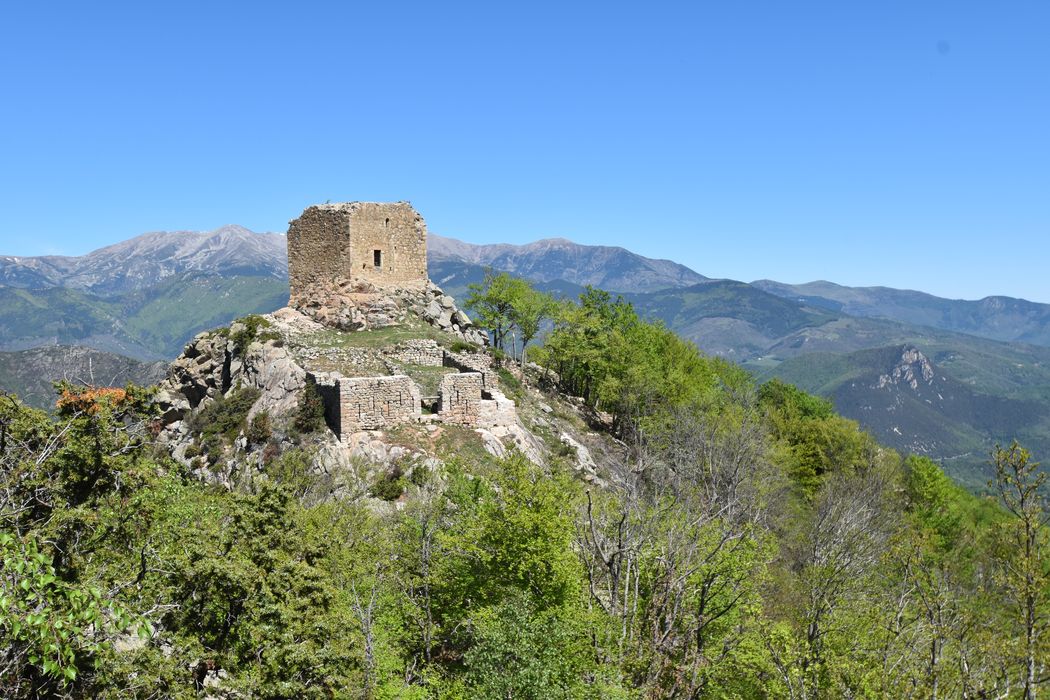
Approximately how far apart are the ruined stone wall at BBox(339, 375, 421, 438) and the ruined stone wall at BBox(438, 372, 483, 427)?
165 centimetres

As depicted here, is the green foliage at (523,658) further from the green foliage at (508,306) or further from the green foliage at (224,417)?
the green foliage at (508,306)

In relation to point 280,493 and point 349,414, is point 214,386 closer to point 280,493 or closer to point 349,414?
point 349,414

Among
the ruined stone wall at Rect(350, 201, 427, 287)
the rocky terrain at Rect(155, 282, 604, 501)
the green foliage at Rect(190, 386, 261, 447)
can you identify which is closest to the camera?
the rocky terrain at Rect(155, 282, 604, 501)

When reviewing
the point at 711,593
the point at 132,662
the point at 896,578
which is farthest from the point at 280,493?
the point at 896,578

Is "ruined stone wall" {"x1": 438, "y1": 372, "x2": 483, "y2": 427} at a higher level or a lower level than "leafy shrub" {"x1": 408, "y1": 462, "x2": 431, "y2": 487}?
higher

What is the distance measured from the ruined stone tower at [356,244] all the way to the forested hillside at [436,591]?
66.0 feet

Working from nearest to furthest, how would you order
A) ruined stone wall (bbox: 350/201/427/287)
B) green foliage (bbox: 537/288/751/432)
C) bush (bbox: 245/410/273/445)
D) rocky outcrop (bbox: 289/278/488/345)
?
bush (bbox: 245/410/273/445), rocky outcrop (bbox: 289/278/488/345), ruined stone wall (bbox: 350/201/427/287), green foliage (bbox: 537/288/751/432)

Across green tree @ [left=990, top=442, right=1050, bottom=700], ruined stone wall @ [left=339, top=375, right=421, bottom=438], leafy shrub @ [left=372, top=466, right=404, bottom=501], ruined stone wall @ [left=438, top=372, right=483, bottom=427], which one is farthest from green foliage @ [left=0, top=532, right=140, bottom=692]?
ruined stone wall @ [left=438, top=372, right=483, bottom=427]

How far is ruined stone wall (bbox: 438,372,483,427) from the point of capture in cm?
3709

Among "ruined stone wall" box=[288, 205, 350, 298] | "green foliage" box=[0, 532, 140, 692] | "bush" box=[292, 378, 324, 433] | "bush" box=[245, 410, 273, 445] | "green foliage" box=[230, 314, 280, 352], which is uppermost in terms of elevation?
"ruined stone wall" box=[288, 205, 350, 298]

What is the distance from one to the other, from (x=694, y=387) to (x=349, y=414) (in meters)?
30.9

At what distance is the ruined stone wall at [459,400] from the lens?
37.1 meters

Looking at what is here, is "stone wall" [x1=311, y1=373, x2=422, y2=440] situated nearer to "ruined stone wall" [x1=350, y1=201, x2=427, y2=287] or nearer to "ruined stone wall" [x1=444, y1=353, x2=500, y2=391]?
"ruined stone wall" [x1=444, y1=353, x2=500, y2=391]

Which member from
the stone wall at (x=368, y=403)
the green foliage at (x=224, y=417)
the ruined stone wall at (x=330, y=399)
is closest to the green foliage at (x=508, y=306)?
the green foliage at (x=224, y=417)
